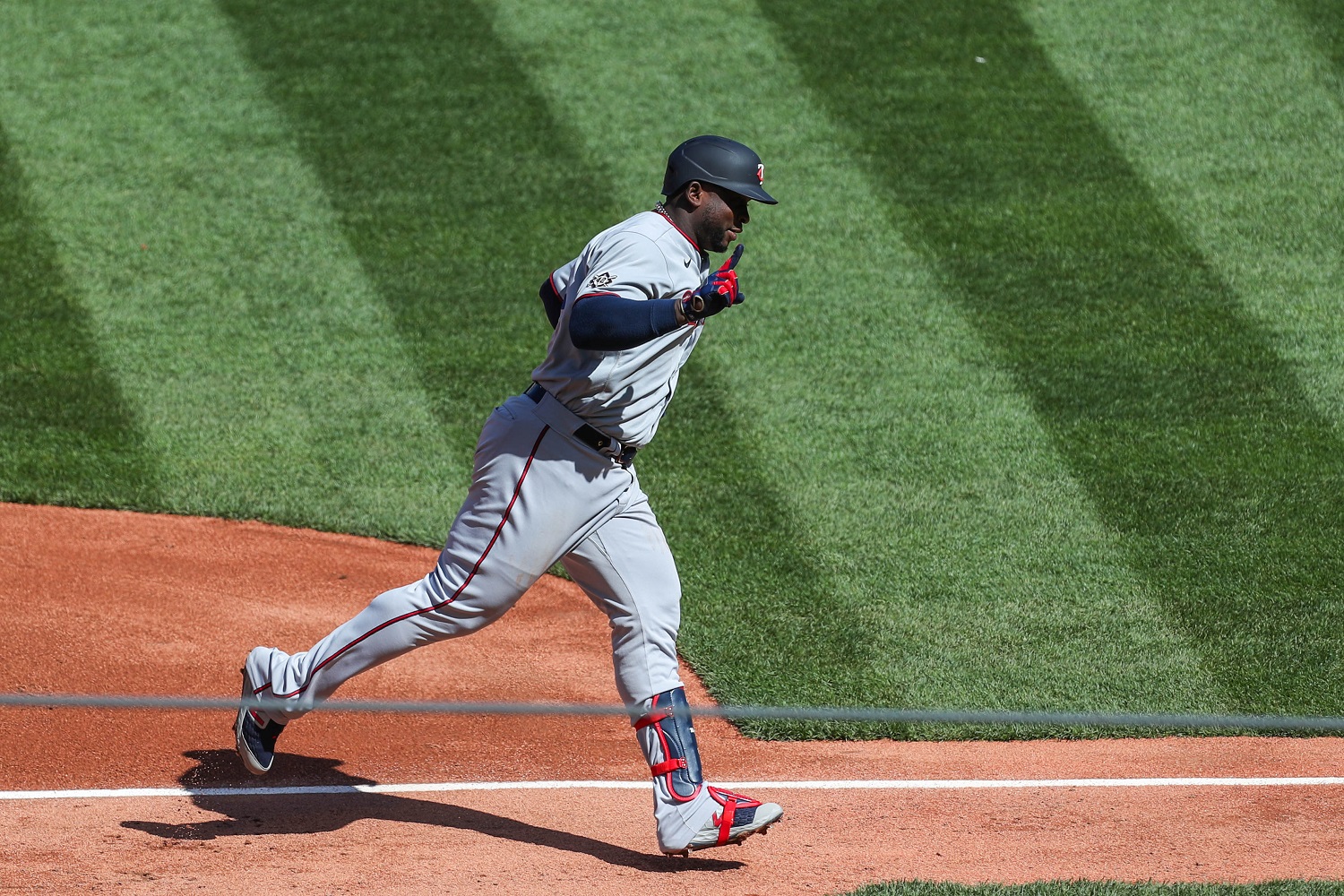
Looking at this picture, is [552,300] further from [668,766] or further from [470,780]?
[470,780]

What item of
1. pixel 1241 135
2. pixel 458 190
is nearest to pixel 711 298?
pixel 458 190

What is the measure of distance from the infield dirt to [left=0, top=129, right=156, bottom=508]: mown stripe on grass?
0.62 metres

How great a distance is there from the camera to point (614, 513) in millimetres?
4406

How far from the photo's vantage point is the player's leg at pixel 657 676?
4.30m

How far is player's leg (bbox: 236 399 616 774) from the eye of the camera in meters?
4.34

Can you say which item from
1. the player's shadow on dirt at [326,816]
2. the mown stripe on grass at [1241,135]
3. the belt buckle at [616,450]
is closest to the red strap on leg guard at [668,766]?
the player's shadow on dirt at [326,816]

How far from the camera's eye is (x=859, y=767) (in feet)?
17.1

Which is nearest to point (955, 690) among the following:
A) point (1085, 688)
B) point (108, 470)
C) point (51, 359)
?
point (1085, 688)

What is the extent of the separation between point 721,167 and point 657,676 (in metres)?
1.41

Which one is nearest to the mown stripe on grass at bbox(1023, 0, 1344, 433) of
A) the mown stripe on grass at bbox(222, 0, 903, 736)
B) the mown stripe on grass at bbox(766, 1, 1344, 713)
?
the mown stripe on grass at bbox(766, 1, 1344, 713)

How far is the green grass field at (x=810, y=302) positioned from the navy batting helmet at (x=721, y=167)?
2.08 m

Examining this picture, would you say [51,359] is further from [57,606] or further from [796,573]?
[796,573]

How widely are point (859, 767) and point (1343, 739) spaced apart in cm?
174

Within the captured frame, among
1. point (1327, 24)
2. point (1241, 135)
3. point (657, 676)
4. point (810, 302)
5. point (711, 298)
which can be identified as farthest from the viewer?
point (1327, 24)
